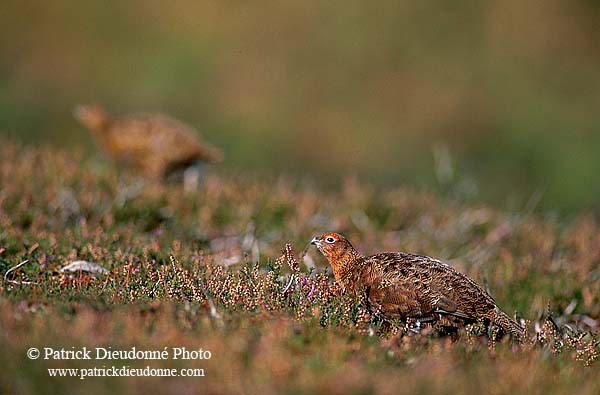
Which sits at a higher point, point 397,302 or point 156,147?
point 397,302

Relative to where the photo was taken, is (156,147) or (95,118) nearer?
(156,147)

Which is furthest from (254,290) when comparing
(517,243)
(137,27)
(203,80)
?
(137,27)

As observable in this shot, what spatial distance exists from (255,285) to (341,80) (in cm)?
1609

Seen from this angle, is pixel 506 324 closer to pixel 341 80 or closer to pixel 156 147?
pixel 156 147

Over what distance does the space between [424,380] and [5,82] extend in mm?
17265

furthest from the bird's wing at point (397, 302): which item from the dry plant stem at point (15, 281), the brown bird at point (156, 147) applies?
the brown bird at point (156, 147)

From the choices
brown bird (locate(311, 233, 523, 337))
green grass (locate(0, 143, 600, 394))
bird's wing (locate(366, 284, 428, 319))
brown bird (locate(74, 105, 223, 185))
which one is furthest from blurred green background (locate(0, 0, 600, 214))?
bird's wing (locate(366, 284, 428, 319))

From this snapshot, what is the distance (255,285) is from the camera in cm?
452

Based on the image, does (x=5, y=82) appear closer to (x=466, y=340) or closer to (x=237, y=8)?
(x=237, y=8)

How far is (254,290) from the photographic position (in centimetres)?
442

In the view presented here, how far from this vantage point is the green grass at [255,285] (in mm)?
3342

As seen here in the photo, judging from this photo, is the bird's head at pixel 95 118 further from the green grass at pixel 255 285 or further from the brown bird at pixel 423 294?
the brown bird at pixel 423 294

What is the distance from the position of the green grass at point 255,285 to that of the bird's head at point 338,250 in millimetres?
194

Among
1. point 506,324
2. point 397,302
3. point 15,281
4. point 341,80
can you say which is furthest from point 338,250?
point 341,80
